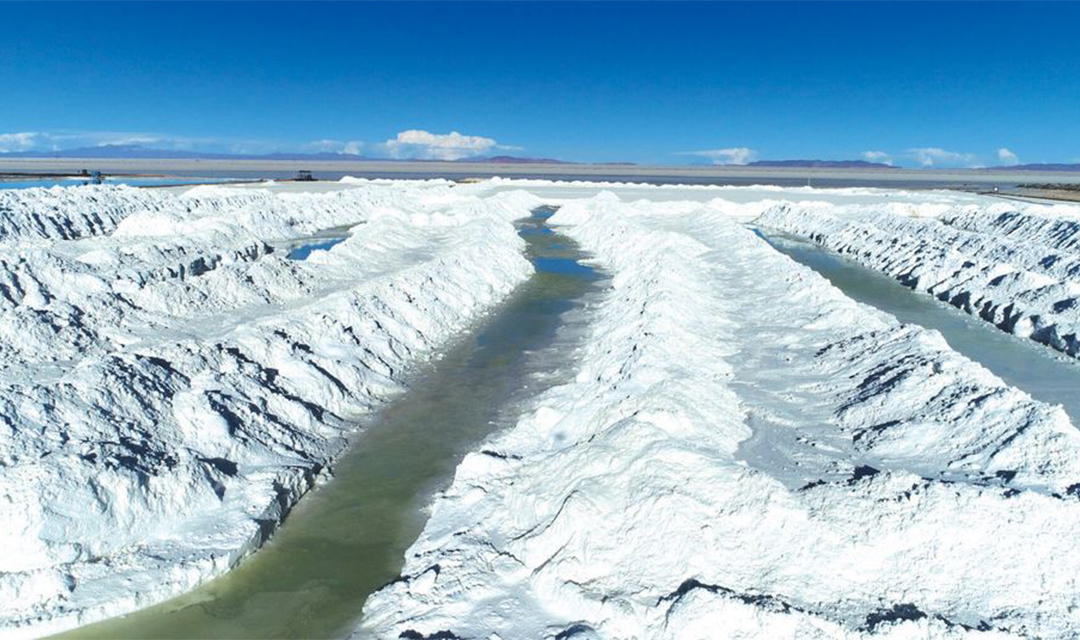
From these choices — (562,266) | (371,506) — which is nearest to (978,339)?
(562,266)

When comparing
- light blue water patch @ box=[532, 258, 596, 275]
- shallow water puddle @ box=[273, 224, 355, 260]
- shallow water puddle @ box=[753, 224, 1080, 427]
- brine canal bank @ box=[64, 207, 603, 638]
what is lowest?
brine canal bank @ box=[64, 207, 603, 638]

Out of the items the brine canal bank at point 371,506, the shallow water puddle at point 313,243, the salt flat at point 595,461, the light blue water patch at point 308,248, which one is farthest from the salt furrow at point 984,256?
the light blue water patch at point 308,248

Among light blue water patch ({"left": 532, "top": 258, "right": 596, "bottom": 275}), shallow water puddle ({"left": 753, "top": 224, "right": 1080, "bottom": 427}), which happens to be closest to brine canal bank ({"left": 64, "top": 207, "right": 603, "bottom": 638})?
shallow water puddle ({"left": 753, "top": 224, "right": 1080, "bottom": 427})

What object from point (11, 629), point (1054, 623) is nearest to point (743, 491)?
point (1054, 623)

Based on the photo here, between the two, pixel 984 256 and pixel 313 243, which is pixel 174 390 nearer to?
pixel 313 243

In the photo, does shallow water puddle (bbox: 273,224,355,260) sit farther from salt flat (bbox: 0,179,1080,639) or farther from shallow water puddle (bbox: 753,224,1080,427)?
shallow water puddle (bbox: 753,224,1080,427)
